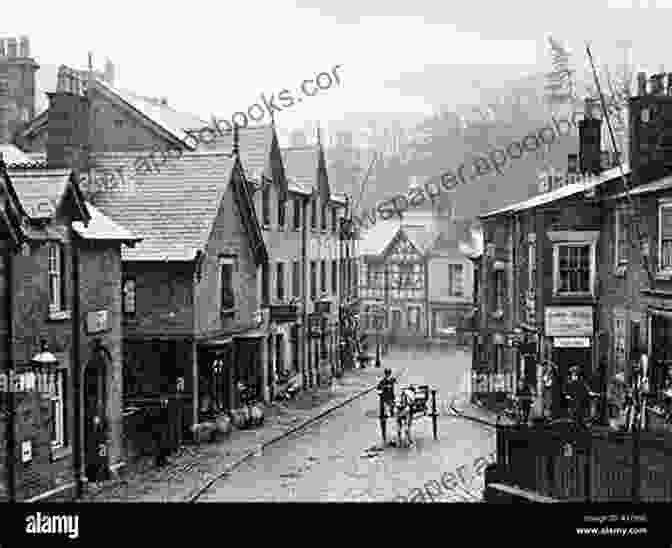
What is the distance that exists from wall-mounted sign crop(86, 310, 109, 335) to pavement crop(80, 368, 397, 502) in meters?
1.47

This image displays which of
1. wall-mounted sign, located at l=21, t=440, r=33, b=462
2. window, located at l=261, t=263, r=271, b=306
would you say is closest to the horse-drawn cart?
window, located at l=261, t=263, r=271, b=306

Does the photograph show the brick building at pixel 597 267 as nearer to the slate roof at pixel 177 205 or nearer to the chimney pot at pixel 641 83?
the chimney pot at pixel 641 83

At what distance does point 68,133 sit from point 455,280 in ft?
34.5

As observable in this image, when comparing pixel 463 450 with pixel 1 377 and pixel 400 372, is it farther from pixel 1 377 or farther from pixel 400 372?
pixel 1 377

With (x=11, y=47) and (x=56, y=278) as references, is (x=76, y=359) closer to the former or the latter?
(x=56, y=278)

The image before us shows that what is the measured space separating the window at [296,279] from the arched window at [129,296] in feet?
21.1

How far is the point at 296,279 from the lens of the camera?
18688mm

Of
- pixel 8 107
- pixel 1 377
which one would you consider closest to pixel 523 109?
pixel 8 107

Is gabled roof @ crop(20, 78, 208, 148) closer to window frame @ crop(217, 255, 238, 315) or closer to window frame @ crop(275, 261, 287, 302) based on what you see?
window frame @ crop(217, 255, 238, 315)

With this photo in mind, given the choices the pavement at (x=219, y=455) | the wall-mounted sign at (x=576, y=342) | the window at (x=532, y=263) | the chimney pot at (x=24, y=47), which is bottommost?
the pavement at (x=219, y=455)

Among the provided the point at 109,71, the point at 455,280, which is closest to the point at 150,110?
the point at 109,71

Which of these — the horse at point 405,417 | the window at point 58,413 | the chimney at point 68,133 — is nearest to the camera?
the window at point 58,413

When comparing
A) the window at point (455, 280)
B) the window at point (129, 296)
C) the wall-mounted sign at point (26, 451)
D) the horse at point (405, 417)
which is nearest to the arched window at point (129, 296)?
the window at point (129, 296)

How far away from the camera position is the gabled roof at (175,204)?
10.7m
